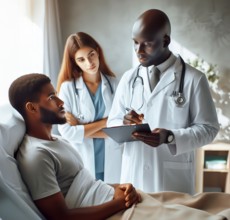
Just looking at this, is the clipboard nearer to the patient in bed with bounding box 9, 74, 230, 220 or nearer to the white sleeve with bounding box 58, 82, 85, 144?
the patient in bed with bounding box 9, 74, 230, 220

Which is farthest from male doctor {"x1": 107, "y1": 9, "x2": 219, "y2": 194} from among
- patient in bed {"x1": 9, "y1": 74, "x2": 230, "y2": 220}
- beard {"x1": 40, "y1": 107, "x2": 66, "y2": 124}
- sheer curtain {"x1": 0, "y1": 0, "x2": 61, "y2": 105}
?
sheer curtain {"x1": 0, "y1": 0, "x2": 61, "y2": 105}

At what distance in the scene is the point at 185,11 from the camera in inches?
108

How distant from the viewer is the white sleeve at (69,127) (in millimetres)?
1930

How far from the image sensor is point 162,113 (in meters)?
1.55

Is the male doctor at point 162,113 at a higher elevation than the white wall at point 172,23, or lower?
lower

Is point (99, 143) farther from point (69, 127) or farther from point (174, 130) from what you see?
point (174, 130)

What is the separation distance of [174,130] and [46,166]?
24.2 inches

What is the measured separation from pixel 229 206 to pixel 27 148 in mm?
810

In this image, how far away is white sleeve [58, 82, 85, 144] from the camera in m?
1.93

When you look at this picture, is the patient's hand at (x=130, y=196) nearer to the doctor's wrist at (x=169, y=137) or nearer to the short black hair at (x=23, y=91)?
the doctor's wrist at (x=169, y=137)

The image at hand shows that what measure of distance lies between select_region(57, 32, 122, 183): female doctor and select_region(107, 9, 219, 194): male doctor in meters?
0.36

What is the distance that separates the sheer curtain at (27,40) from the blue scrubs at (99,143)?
539mm

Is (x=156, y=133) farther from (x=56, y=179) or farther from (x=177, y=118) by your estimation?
(x=56, y=179)

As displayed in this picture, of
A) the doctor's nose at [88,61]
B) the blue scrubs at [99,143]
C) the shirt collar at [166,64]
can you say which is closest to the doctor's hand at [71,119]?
the blue scrubs at [99,143]
